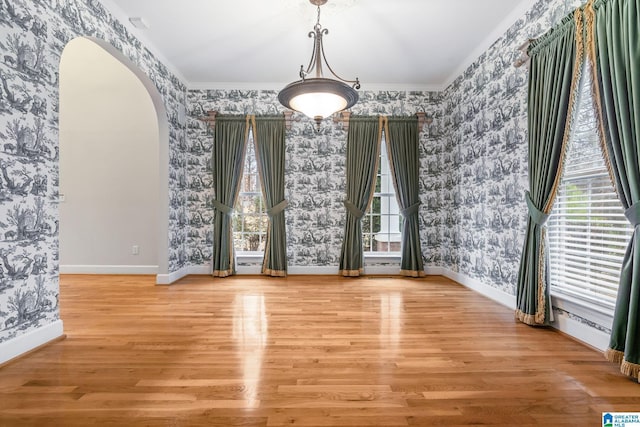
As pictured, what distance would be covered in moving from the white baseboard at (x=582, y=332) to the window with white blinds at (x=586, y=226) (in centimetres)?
20

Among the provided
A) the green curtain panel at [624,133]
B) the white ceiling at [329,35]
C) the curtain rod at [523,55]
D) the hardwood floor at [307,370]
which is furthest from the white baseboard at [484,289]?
the white ceiling at [329,35]

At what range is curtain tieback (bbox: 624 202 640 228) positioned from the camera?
1896 millimetres

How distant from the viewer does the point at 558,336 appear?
2.60 meters

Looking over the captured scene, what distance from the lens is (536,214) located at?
110 inches

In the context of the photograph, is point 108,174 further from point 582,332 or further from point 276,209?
point 582,332

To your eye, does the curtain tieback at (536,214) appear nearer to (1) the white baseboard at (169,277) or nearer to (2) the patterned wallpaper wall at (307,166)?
(2) the patterned wallpaper wall at (307,166)

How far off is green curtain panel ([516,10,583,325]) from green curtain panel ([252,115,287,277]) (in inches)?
128

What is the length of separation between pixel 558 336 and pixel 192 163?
5125 millimetres

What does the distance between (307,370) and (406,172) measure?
3751 mm

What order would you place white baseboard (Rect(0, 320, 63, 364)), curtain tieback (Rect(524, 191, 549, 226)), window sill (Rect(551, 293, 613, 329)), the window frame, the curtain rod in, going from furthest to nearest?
the window frame
the curtain rod
curtain tieback (Rect(524, 191, 549, 226))
window sill (Rect(551, 293, 613, 329))
white baseboard (Rect(0, 320, 63, 364))

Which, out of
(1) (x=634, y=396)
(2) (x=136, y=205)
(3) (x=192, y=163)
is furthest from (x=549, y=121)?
(2) (x=136, y=205)

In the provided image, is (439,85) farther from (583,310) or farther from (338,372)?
(338,372)

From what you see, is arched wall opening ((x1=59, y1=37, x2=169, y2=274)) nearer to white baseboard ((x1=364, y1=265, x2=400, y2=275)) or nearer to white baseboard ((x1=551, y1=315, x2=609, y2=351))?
white baseboard ((x1=364, y1=265, x2=400, y2=275))

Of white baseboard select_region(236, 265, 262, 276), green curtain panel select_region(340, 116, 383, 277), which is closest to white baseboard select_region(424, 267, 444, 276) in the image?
green curtain panel select_region(340, 116, 383, 277)
